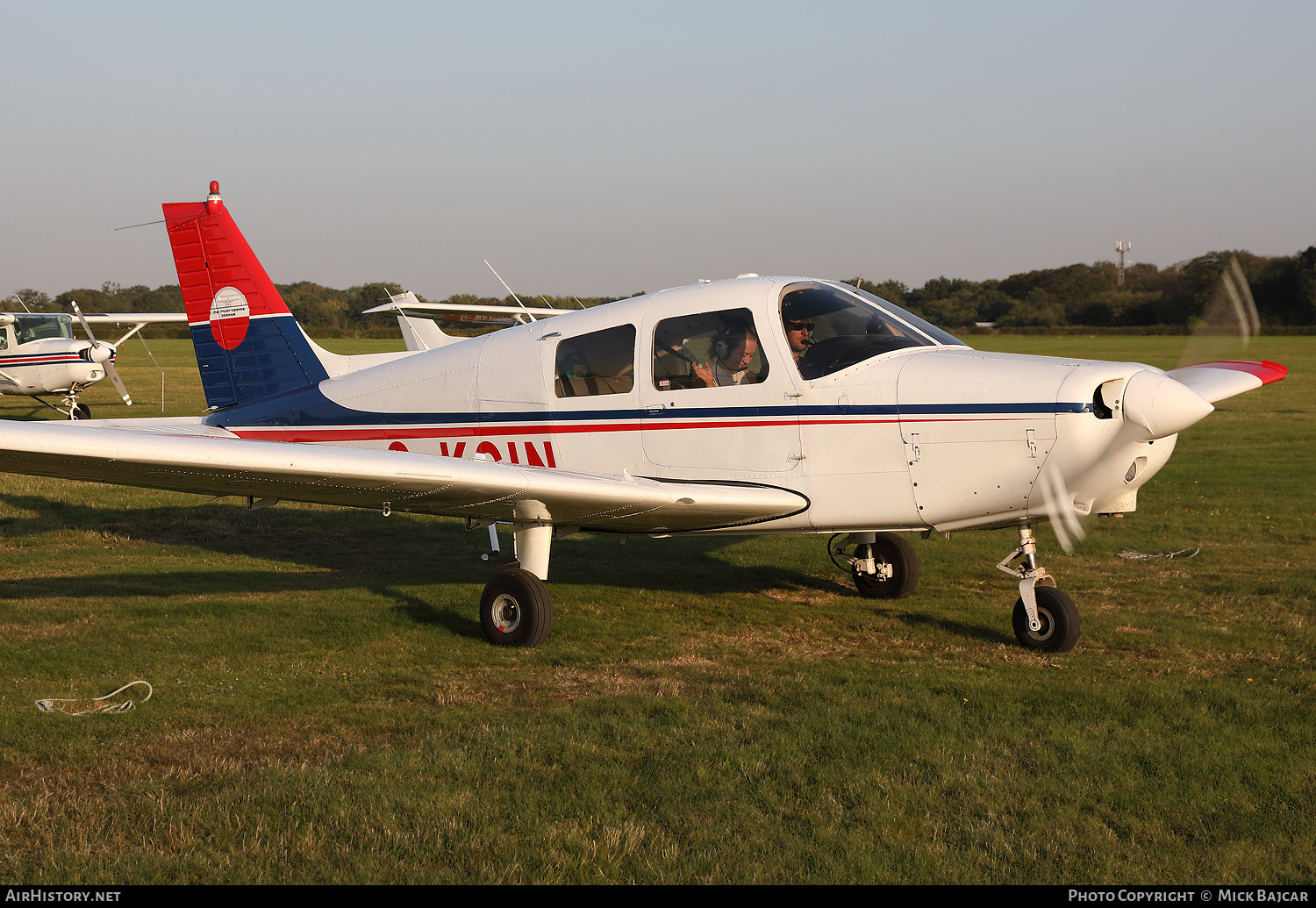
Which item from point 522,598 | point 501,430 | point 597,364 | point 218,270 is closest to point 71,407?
point 218,270

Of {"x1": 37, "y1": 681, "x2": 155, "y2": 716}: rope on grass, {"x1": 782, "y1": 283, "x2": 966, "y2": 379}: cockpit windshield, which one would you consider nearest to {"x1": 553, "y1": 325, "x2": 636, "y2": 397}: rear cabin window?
{"x1": 782, "y1": 283, "x2": 966, "y2": 379}: cockpit windshield

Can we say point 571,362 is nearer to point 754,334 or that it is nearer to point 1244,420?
point 754,334

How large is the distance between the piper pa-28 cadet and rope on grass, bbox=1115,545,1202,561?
7.35 feet

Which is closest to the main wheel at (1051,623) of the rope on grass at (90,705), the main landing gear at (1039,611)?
the main landing gear at (1039,611)

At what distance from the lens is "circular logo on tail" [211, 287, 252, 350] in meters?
9.22

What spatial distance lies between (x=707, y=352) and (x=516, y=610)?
212cm

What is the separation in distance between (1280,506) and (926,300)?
59839 millimetres

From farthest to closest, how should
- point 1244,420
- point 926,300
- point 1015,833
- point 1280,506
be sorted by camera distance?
point 926,300
point 1244,420
point 1280,506
point 1015,833

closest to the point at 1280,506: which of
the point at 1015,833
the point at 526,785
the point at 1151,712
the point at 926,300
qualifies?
the point at 1151,712

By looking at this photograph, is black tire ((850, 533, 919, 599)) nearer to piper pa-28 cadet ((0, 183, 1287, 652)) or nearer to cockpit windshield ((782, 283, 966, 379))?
piper pa-28 cadet ((0, 183, 1287, 652))

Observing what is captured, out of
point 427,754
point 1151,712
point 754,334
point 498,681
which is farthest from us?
point 754,334

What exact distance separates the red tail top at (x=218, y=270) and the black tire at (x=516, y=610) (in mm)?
4046

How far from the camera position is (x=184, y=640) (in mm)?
6609

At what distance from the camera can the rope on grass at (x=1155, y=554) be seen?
926cm
